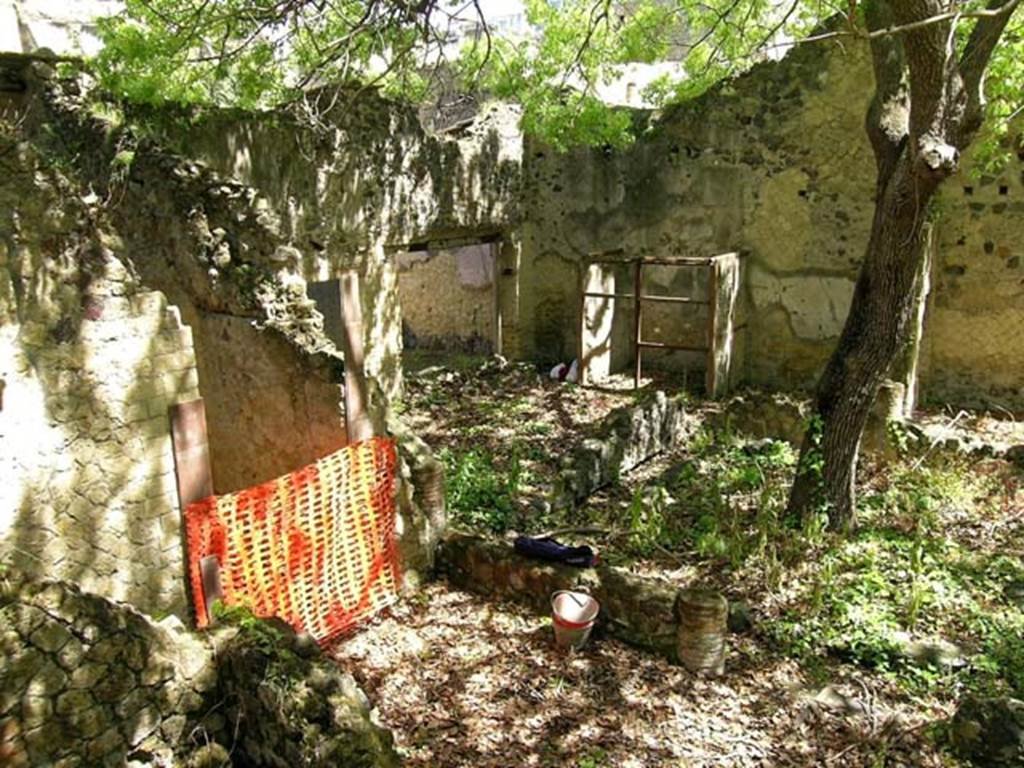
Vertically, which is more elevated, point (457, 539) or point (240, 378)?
point (240, 378)

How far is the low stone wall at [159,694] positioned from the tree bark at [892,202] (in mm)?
4573

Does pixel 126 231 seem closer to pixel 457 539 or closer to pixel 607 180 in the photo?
pixel 457 539

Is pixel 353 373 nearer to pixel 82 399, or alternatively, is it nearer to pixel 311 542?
pixel 311 542

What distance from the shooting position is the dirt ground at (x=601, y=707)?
4914 millimetres

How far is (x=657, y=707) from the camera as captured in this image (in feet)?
17.4

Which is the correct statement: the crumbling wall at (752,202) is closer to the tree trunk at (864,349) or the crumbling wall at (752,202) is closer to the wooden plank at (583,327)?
the wooden plank at (583,327)

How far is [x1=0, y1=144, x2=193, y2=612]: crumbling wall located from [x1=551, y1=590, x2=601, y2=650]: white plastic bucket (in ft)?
8.04

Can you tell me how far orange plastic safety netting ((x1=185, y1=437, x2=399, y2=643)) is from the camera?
553 centimetres

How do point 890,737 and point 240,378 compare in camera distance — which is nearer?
point 890,737

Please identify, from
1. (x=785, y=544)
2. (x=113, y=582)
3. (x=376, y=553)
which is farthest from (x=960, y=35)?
(x=113, y=582)

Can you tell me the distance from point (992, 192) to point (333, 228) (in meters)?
8.08

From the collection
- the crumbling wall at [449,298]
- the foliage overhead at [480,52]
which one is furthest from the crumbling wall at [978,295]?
the crumbling wall at [449,298]

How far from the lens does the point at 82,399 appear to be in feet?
16.1

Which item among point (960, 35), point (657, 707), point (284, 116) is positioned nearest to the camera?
point (657, 707)
